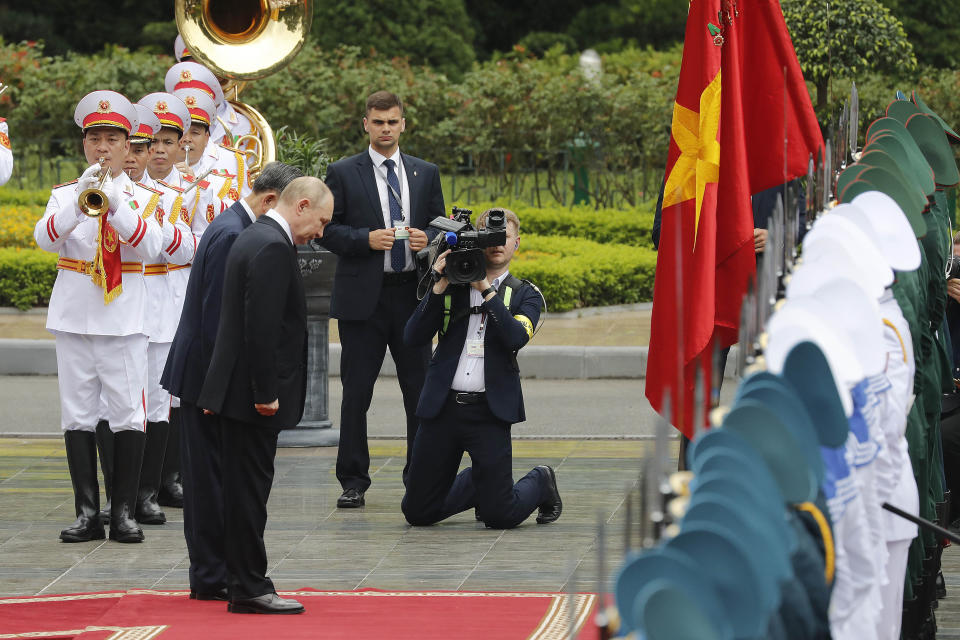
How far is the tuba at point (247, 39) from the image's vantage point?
9.30m

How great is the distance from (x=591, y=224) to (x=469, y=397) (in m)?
10.8

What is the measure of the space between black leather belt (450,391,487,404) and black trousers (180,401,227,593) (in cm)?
127

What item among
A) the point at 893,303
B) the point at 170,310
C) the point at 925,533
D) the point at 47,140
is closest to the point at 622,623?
the point at 893,303

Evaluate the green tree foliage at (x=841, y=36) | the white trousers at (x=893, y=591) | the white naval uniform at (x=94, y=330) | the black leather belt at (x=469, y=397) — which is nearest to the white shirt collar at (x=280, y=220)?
the white naval uniform at (x=94, y=330)

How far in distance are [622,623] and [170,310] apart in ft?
17.3

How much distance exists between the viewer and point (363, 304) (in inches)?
294

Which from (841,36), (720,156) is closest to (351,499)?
(720,156)

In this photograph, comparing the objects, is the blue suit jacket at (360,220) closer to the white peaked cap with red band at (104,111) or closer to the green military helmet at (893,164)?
the white peaked cap with red band at (104,111)

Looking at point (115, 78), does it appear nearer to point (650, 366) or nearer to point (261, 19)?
point (261, 19)

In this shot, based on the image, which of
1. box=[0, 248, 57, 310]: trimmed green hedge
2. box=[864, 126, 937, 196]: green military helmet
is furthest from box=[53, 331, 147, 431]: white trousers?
box=[0, 248, 57, 310]: trimmed green hedge

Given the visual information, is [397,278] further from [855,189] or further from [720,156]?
[855,189]

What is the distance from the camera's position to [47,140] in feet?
68.6

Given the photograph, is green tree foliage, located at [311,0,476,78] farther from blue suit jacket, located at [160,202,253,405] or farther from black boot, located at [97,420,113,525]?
blue suit jacket, located at [160,202,253,405]

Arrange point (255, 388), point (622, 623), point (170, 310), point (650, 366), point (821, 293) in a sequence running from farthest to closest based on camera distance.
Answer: point (170, 310), point (650, 366), point (255, 388), point (821, 293), point (622, 623)
